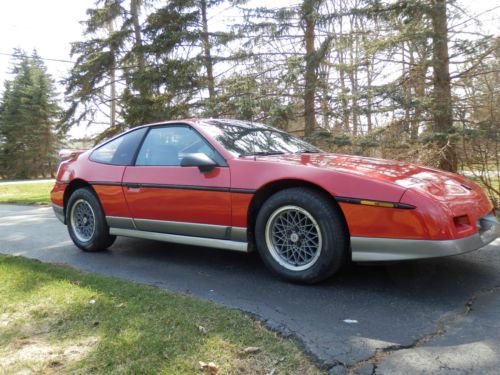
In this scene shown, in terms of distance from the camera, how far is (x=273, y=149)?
4.08 meters

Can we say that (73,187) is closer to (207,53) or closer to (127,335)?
(127,335)

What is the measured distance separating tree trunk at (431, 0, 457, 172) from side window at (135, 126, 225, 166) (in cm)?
480

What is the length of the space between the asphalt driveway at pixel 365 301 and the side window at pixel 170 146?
1.08 metres

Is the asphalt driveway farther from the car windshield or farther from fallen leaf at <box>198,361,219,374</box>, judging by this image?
the car windshield

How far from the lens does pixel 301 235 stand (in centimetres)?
328

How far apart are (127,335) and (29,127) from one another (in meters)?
41.4

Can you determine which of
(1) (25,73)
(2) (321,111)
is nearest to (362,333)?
(2) (321,111)

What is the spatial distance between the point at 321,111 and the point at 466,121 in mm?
3372

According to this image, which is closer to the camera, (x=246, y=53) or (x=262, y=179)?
(x=262, y=179)

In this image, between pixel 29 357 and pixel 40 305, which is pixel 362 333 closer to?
pixel 29 357

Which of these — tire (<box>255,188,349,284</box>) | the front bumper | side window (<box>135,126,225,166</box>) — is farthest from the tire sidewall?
the front bumper

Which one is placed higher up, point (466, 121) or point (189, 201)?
point (466, 121)

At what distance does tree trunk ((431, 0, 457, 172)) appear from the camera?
288 inches

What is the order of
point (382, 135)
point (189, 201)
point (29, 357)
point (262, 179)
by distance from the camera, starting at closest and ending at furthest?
point (29, 357)
point (262, 179)
point (189, 201)
point (382, 135)
